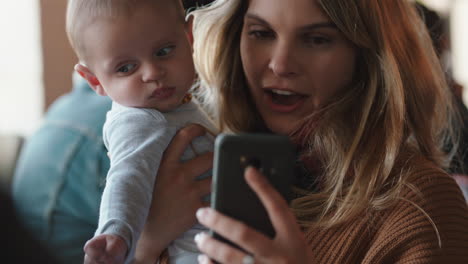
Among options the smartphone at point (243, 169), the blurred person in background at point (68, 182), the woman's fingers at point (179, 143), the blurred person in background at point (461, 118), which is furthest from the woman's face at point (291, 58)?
the blurred person in background at point (68, 182)

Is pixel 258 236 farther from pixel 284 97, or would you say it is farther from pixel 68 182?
pixel 68 182

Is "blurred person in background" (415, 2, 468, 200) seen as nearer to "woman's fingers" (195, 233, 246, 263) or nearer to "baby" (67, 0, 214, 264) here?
"baby" (67, 0, 214, 264)

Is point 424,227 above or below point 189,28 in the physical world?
below

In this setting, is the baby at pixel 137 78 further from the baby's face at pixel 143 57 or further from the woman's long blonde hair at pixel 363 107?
the woman's long blonde hair at pixel 363 107

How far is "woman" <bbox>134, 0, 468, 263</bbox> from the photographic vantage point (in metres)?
1.23

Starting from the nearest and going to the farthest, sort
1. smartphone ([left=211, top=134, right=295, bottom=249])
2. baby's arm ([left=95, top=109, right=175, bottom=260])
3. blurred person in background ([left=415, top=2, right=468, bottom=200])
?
smartphone ([left=211, top=134, right=295, bottom=249]) < baby's arm ([left=95, top=109, right=175, bottom=260]) < blurred person in background ([left=415, top=2, right=468, bottom=200])

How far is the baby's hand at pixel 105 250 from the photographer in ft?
2.98

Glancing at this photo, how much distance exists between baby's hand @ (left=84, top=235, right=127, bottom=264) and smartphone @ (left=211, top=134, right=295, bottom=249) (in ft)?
0.48

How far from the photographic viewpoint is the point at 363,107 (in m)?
1.40

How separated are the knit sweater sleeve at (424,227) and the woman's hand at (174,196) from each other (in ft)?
1.14

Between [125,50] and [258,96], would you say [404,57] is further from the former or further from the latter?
[125,50]

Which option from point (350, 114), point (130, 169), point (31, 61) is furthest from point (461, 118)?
point (31, 61)

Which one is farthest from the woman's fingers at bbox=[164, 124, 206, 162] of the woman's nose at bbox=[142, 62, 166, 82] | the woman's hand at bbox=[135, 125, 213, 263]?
the woman's nose at bbox=[142, 62, 166, 82]

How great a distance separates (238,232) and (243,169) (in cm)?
9
